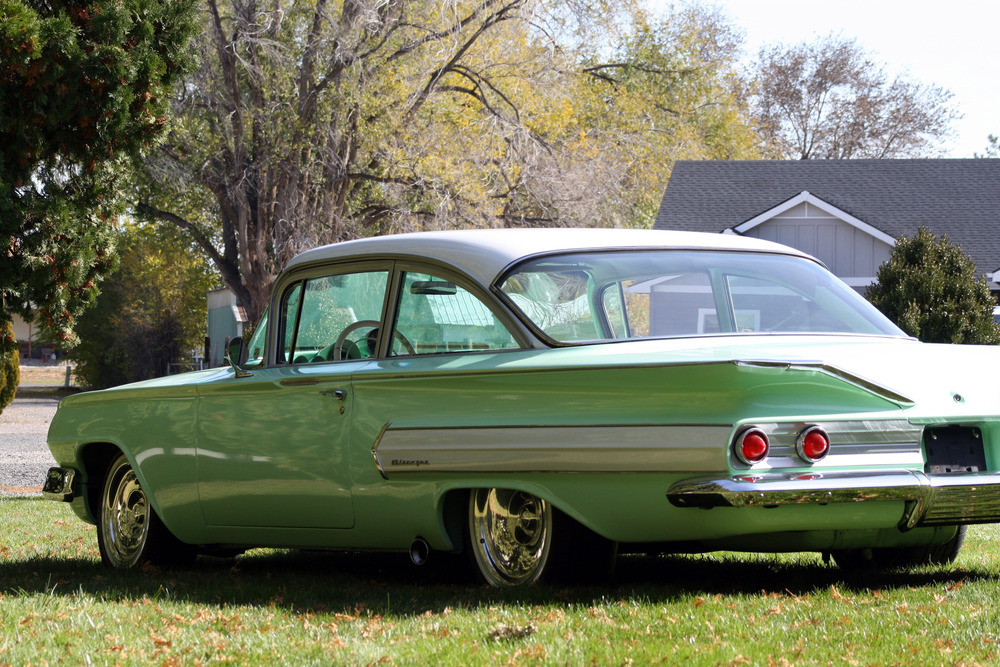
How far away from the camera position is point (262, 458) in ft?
20.7

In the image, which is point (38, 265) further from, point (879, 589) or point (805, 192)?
point (805, 192)

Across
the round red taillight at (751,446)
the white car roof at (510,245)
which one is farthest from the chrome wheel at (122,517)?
the round red taillight at (751,446)

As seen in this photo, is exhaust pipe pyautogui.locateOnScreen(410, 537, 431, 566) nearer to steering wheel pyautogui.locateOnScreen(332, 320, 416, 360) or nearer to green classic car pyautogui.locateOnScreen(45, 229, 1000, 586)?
green classic car pyautogui.locateOnScreen(45, 229, 1000, 586)

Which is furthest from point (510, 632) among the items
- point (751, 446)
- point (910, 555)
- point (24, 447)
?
point (24, 447)

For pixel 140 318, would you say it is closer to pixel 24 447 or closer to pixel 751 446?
pixel 24 447

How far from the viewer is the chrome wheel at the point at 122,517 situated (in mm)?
7406

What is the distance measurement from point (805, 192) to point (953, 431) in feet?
76.4

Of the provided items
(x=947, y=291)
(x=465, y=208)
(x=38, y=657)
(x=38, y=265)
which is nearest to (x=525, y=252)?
(x=38, y=657)

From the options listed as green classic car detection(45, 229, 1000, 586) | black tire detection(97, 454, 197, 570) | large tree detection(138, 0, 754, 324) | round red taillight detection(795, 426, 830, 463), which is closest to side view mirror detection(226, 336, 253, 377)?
green classic car detection(45, 229, 1000, 586)

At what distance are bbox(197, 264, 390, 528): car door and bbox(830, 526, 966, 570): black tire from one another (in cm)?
240

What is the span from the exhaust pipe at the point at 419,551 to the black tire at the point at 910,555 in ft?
6.25

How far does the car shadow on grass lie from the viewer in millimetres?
5402

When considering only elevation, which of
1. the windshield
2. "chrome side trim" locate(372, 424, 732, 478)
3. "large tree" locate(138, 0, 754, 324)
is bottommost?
"chrome side trim" locate(372, 424, 732, 478)

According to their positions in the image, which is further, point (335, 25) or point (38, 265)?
point (335, 25)
